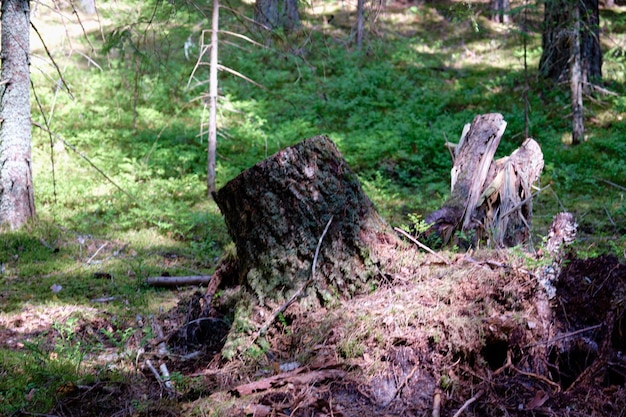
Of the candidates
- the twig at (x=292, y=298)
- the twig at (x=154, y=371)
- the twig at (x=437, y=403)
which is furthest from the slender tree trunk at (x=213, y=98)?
the twig at (x=437, y=403)

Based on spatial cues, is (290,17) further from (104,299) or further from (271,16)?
(271,16)

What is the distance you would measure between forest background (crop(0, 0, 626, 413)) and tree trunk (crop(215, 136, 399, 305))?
655mm

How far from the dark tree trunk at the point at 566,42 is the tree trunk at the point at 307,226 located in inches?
395

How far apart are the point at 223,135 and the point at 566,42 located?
27.9 ft

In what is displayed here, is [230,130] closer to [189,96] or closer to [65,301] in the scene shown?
[189,96]

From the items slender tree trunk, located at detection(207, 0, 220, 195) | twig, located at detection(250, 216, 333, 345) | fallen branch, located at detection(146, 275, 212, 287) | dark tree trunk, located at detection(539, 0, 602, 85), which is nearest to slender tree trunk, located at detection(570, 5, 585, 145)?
dark tree trunk, located at detection(539, 0, 602, 85)

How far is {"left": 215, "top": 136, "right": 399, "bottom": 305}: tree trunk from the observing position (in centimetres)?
424

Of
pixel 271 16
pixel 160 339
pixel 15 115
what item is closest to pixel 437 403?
pixel 160 339

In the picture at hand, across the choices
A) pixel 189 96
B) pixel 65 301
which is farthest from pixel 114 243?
pixel 189 96

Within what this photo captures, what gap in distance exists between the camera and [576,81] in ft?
39.4

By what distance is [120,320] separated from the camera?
5.45m

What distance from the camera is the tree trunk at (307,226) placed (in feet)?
13.9

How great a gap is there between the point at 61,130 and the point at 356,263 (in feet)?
35.5

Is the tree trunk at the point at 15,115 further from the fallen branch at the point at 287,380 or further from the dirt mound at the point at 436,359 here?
the fallen branch at the point at 287,380
